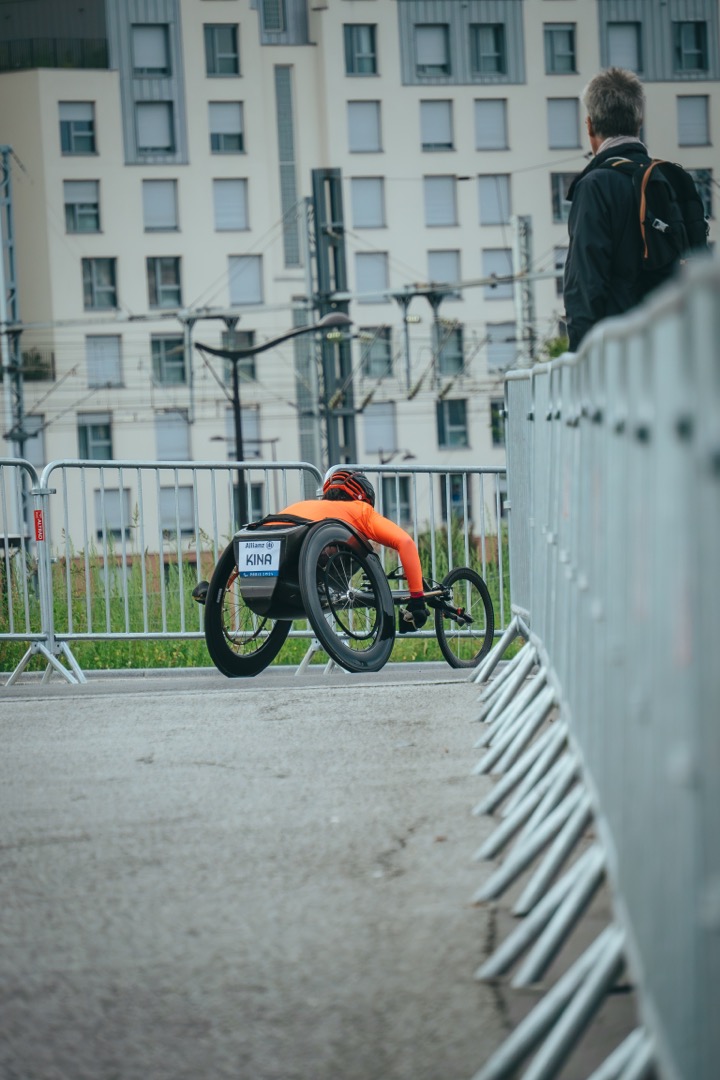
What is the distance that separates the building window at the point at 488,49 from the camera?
67562 millimetres

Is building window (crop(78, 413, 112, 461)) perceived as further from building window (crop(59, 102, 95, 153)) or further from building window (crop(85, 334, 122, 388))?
building window (crop(59, 102, 95, 153))

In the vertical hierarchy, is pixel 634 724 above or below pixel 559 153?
below

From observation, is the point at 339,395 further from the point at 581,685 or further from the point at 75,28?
the point at 75,28

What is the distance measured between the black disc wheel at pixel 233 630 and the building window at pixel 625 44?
62795mm

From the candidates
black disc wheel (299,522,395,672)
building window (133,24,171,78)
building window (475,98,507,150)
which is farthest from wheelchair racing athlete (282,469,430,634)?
building window (475,98,507,150)

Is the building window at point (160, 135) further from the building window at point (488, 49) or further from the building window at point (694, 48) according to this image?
the building window at point (694, 48)

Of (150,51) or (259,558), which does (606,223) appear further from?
(150,51)

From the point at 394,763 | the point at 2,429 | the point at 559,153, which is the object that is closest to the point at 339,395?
the point at 394,763

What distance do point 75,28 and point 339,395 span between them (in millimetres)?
39443

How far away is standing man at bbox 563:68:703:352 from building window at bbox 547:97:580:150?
2509 inches

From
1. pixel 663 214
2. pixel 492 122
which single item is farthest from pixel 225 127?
pixel 663 214

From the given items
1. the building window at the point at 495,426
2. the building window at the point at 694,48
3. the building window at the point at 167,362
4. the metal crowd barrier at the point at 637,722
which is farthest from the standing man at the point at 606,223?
the building window at the point at 694,48

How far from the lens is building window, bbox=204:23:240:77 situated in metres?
65.2

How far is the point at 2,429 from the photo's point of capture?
59438 millimetres
